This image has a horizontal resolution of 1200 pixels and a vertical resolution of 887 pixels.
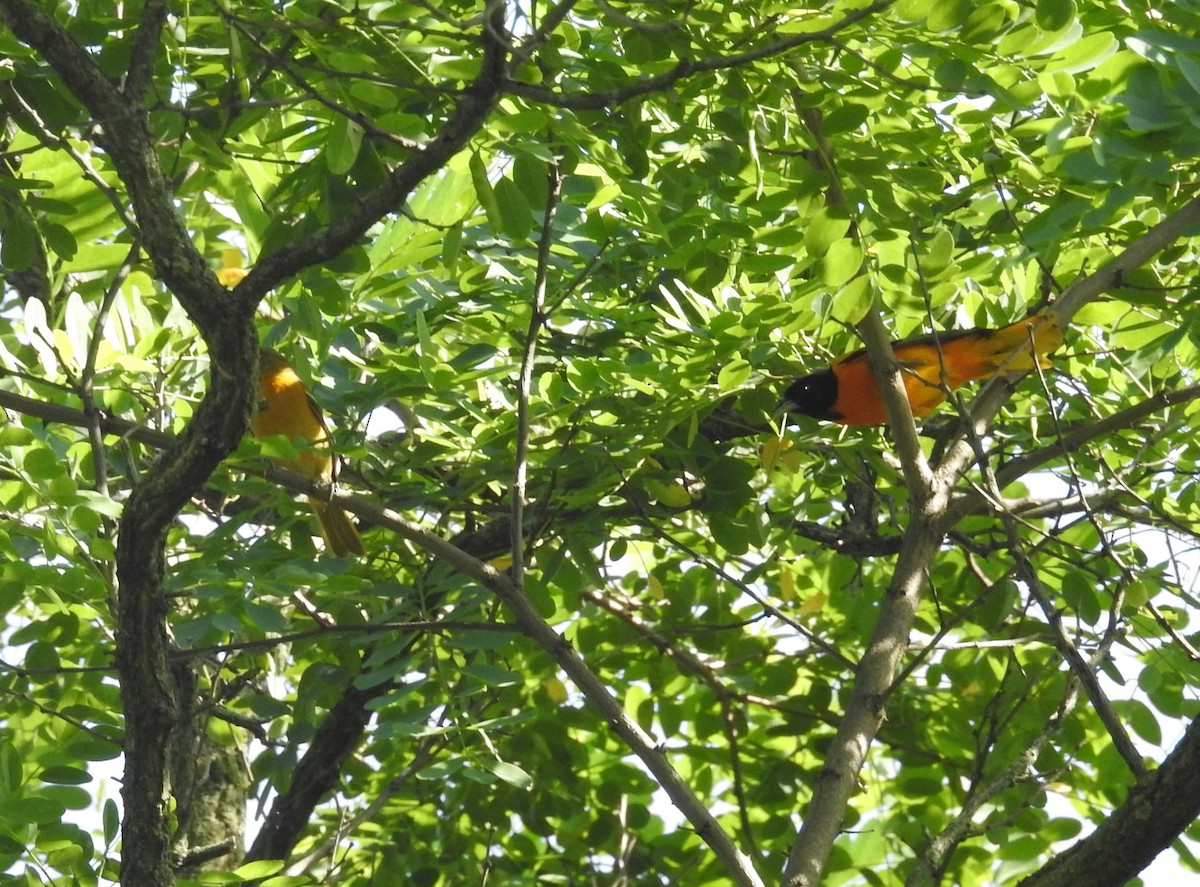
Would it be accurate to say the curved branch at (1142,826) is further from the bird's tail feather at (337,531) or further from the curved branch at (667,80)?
the bird's tail feather at (337,531)

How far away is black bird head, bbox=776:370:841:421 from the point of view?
13.5ft

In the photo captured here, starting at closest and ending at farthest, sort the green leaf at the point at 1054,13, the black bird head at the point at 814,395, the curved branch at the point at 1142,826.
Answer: the curved branch at the point at 1142,826 < the green leaf at the point at 1054,13 < the black bird head at the point at 814,395

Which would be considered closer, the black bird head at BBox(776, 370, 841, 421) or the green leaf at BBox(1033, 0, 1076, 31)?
the green leaf at BBox(1033, 0, 1076, 31)

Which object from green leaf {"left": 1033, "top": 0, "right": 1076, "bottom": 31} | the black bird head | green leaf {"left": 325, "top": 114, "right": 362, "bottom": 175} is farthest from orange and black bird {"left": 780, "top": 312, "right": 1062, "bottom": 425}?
green leaf {"left": 325, "top": 114, "right": 362, "bottom": 175}

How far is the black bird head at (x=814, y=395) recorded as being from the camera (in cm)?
411

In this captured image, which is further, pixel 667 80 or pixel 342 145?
pixel 342 145

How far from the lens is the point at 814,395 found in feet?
14.4

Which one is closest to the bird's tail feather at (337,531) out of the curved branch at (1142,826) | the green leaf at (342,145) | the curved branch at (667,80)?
the green leaf at (342,145)

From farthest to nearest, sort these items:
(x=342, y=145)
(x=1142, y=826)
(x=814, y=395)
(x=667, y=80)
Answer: (x=814, y=395) → (x=342, y=145) → (x=1142, y=826) → (x=667, y=80)

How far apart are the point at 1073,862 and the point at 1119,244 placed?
179cm

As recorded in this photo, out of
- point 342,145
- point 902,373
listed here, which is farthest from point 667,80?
point 902,373

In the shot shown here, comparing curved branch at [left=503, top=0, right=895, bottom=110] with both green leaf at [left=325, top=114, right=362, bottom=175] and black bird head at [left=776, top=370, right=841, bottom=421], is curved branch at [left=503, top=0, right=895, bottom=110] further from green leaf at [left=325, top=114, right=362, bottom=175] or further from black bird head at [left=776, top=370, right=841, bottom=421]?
black bird head at [left=776, top=370, right=841, bottom=421]

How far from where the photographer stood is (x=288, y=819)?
506 cm

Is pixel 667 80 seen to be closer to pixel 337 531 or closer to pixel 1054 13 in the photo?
pixel 1054 13
